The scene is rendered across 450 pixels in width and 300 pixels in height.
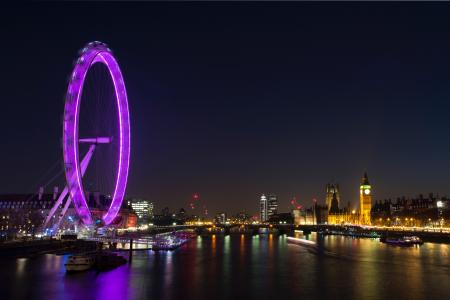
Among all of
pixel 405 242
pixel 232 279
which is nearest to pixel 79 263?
pixel 232 279

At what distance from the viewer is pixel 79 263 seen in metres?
45.9

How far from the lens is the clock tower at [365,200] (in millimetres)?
179125

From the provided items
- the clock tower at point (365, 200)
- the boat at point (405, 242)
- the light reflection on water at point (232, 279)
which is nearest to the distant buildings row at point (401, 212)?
the clock tower at point (365, 200)

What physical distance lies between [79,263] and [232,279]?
12957 millimetres

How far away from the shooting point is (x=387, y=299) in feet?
116

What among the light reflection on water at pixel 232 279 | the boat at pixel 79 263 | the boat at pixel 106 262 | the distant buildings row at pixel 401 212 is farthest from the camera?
the distant buildings row at pixel 401 212

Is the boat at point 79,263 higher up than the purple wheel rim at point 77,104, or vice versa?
the purple wheel rim at point 77,104

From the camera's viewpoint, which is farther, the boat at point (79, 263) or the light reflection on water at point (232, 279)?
the boat at point (79, 263)

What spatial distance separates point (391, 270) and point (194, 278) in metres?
18.7

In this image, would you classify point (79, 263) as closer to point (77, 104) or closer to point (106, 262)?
point (106, 262)

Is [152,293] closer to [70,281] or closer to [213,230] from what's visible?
[70,281]

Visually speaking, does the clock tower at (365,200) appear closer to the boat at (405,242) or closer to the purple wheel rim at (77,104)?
the boat at (405,242)

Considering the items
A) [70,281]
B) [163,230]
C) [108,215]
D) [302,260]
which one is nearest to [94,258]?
[70,281]

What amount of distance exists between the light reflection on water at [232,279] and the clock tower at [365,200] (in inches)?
4765
